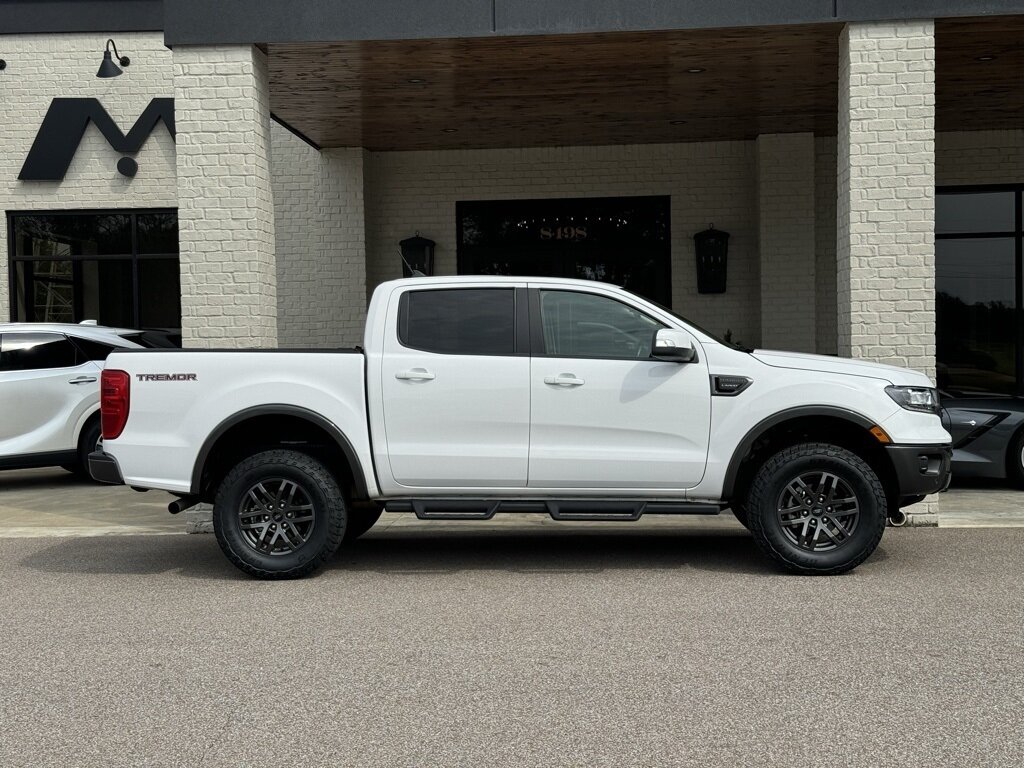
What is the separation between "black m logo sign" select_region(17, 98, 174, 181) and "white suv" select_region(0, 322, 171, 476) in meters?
4.47

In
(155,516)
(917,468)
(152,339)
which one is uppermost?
(152,339)

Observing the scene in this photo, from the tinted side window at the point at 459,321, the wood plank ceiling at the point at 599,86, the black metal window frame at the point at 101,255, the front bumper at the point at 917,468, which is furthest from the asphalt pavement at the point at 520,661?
the black metal window frame at the point at 101,255

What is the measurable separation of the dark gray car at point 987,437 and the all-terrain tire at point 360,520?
19.4 ft

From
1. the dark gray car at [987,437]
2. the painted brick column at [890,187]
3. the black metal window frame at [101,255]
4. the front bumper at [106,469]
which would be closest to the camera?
the front bumper at [106,469]

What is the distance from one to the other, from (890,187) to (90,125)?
1171 centimetres

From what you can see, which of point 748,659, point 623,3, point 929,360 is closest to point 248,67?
point 623,3

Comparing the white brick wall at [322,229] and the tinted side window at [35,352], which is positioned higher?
the white brick wall at [322,229]

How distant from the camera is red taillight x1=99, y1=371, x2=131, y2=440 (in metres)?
7.74

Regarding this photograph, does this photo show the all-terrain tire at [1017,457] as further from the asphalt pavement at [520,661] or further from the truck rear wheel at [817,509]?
the truck rear wheel at [817,509]

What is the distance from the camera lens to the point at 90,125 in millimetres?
16812

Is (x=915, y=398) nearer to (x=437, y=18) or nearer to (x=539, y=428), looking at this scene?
(x=539, y=428)

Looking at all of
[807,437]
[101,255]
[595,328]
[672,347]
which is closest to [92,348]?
[101,255]

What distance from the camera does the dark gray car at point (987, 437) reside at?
37.6ft

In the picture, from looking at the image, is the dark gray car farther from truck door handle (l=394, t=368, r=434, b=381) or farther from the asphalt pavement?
truck door handle (l=394, t=368, r=434, b=381)
